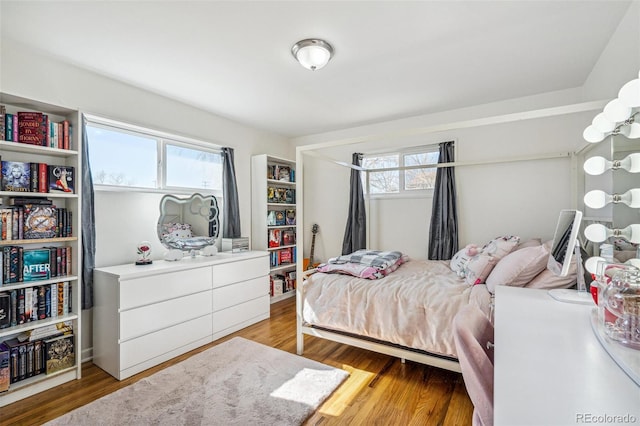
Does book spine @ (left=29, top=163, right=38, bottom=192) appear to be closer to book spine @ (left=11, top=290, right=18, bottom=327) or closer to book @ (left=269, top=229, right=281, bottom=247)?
book spine @ (left=11, top=290, right=18, bottom=327)

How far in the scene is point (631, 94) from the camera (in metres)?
1.12

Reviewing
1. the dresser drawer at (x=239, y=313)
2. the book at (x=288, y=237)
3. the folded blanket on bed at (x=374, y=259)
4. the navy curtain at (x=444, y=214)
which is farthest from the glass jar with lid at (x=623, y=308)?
the book at (x=288, y=237)

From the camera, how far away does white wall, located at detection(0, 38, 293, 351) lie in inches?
83.7

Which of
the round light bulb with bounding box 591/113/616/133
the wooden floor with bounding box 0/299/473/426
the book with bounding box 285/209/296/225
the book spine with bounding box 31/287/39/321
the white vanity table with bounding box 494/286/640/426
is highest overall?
the round light bulb with bounding box 591/113/616/133

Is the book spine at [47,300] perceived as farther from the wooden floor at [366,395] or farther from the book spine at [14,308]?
the wooden floor at [366,395]

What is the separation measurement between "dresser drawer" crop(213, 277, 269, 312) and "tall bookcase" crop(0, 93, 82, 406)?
1.06 metres

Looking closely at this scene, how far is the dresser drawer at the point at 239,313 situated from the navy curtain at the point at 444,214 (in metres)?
2.04

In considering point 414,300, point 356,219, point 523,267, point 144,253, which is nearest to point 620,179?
point 523,267

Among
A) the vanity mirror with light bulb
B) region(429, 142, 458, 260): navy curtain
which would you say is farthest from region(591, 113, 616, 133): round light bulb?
region(429, 142, 458, 260): navy curtain

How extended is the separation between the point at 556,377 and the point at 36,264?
2884 mm

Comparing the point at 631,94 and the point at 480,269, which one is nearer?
the point at 631,94

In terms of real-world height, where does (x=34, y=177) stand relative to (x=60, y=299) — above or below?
above

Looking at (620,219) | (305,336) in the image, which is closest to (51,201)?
(305,336)

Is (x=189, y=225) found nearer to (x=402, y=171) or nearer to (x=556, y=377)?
(x=402, y=171)
